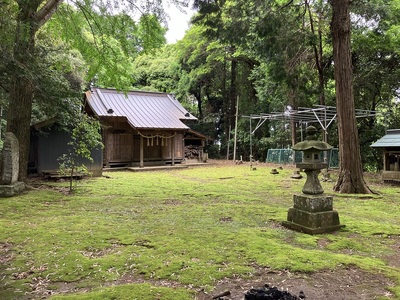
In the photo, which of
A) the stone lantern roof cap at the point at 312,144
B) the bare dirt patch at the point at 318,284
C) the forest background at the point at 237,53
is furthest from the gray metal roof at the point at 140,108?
the bare dirt patch at the point at 318,284

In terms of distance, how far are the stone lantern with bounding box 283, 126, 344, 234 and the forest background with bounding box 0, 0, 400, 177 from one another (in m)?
5.01

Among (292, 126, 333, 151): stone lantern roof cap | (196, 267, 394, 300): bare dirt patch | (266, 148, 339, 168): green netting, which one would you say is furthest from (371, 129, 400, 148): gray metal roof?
(196, 267, 394, 300): bare dirt patch

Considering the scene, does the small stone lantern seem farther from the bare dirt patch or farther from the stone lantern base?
the bare dirt patch

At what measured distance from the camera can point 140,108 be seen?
1881cm

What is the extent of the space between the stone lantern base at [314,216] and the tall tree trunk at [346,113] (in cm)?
417

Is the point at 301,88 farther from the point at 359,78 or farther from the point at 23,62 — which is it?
the point at 23,62

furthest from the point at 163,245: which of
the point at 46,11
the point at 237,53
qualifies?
the point at 237,53

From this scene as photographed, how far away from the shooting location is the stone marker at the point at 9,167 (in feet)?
24.5

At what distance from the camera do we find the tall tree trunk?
8.61 metres

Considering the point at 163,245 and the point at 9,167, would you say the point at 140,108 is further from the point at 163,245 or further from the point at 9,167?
the point at 163,245

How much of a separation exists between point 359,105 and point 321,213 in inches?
552

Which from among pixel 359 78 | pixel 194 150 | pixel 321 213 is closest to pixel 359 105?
pixel 359 78

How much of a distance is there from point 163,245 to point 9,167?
5.54 metres

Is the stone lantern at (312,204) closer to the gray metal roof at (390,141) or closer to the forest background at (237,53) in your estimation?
the forest background at (237,53)
